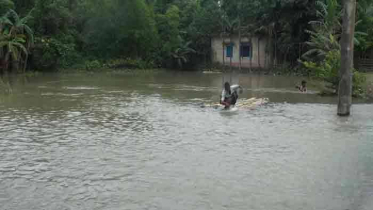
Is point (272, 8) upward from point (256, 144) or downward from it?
upward

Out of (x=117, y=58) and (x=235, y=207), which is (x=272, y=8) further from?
(x=235, y=207)

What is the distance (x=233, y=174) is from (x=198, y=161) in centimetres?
102

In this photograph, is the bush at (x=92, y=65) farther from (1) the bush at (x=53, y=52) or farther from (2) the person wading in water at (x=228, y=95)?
A: (2) the person wading in water at (x=228, y=95)

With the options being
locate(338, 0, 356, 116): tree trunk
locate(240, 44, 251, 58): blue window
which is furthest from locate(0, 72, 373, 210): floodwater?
locate(240, 44, 251, 58): blue window

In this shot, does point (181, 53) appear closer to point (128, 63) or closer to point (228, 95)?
point (128, 63)

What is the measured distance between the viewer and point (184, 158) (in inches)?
338

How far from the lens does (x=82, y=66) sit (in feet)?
129

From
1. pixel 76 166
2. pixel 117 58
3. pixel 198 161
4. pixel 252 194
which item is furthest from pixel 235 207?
pixel 117 58

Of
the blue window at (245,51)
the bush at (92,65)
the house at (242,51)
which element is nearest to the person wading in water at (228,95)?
the house at (242,51)

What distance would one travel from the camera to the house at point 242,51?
130 ft

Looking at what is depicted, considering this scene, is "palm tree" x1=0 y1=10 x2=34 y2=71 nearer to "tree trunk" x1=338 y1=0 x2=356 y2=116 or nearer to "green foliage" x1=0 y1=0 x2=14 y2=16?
"green foliage" x1=0 y1=0 x2=14 y2=16

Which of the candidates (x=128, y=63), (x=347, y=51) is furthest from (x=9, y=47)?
(x=347, y=51)

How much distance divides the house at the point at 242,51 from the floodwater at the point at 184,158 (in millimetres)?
24346

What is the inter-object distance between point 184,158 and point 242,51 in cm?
3352
